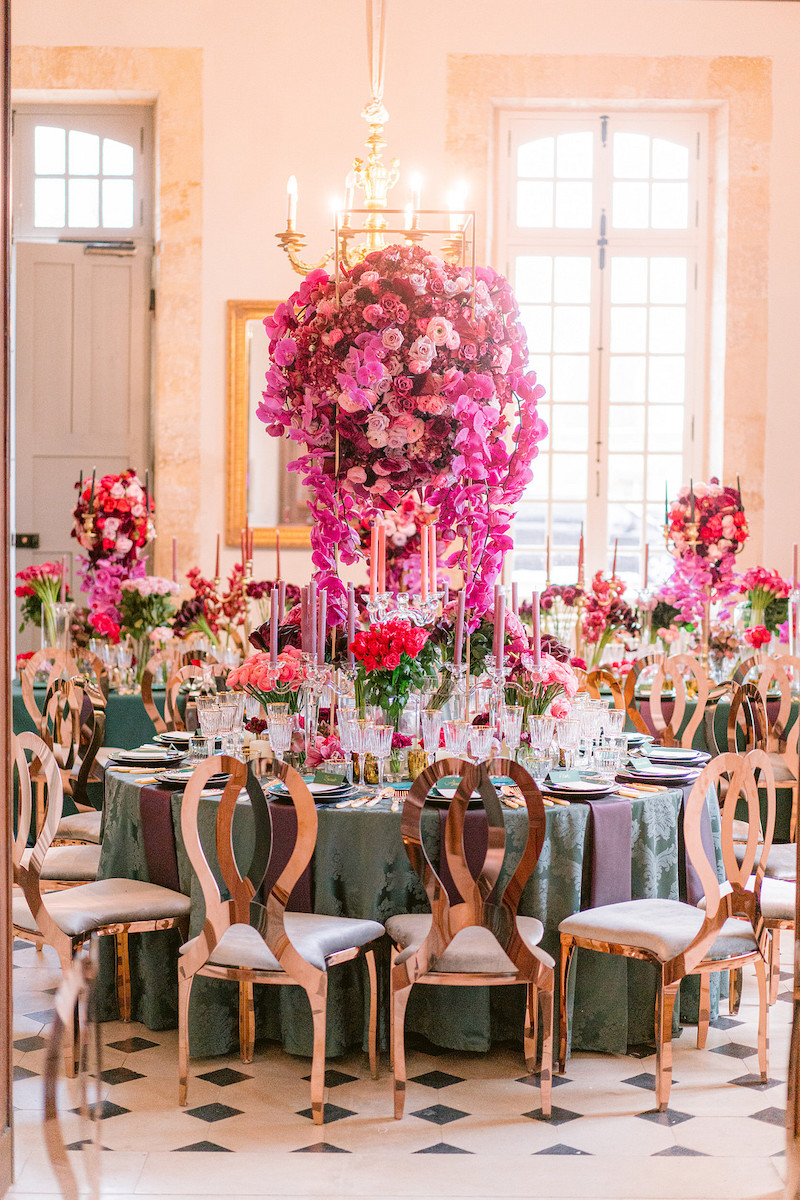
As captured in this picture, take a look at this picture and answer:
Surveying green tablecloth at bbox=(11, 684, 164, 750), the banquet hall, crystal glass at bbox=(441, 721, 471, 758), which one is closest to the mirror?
the banquet hall

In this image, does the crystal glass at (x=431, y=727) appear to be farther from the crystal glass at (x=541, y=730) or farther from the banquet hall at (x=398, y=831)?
the crystal glass at (x=541, y=730)

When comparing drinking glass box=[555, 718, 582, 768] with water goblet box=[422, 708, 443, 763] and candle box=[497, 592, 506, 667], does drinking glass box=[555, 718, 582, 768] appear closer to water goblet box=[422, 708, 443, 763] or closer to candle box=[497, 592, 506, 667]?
candle box=[497, 592, 506, 667]

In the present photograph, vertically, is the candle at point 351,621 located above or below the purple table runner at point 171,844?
above

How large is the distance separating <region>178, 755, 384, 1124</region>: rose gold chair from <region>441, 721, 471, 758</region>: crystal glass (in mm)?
632

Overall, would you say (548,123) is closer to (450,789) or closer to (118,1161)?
(450,789)

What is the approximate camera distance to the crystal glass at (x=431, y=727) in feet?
12.5

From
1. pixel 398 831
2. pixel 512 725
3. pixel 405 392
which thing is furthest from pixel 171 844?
pixel 405 392

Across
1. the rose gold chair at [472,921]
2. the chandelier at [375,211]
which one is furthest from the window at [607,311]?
the rose gold chair at [472,921]

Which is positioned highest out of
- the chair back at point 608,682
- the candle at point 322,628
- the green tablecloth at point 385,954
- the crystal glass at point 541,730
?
the candle at point 322,628

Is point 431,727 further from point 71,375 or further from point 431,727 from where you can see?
point 71,375

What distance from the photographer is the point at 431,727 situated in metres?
3.81

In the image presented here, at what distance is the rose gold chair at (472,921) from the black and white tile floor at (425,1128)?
0.16 meters

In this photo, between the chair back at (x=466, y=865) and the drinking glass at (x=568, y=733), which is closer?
the chair back at (x=466, y=865)

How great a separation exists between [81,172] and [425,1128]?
266 inches
